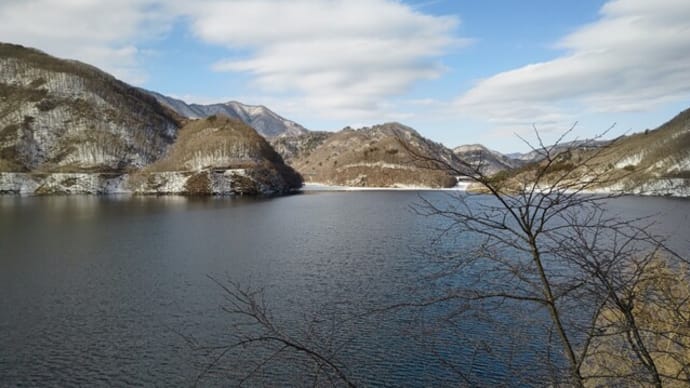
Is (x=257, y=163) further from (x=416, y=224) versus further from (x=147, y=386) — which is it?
(x=147, y=386)

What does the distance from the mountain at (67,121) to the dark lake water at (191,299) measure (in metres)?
107

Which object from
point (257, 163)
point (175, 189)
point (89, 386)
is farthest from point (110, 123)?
point (89, 386)

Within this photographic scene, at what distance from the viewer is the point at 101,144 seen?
163 meters

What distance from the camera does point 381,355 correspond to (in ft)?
68.1

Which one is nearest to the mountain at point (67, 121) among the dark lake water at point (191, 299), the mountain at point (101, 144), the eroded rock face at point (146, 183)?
the mountain at point (101, 144)

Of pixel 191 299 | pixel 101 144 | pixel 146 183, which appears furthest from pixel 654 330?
pixel 101 144

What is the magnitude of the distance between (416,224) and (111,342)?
1907 inches

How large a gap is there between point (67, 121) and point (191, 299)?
543ft

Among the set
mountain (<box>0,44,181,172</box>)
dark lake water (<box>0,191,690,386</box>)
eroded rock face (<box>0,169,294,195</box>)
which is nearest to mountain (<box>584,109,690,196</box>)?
dark lake water (<box>0,191,690,386</box>)

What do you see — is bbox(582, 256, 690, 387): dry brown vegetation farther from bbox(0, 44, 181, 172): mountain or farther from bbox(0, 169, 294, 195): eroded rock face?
bbox(0, 44, 181, 172): mountain

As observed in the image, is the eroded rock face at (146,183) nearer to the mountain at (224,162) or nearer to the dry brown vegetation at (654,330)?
the mountain at (224,162)

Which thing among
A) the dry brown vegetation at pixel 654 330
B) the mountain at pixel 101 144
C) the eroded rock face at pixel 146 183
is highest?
the mountain at pixel 101 144

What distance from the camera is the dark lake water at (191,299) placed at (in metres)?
19.5

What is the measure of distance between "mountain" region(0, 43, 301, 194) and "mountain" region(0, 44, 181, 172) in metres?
0.32
